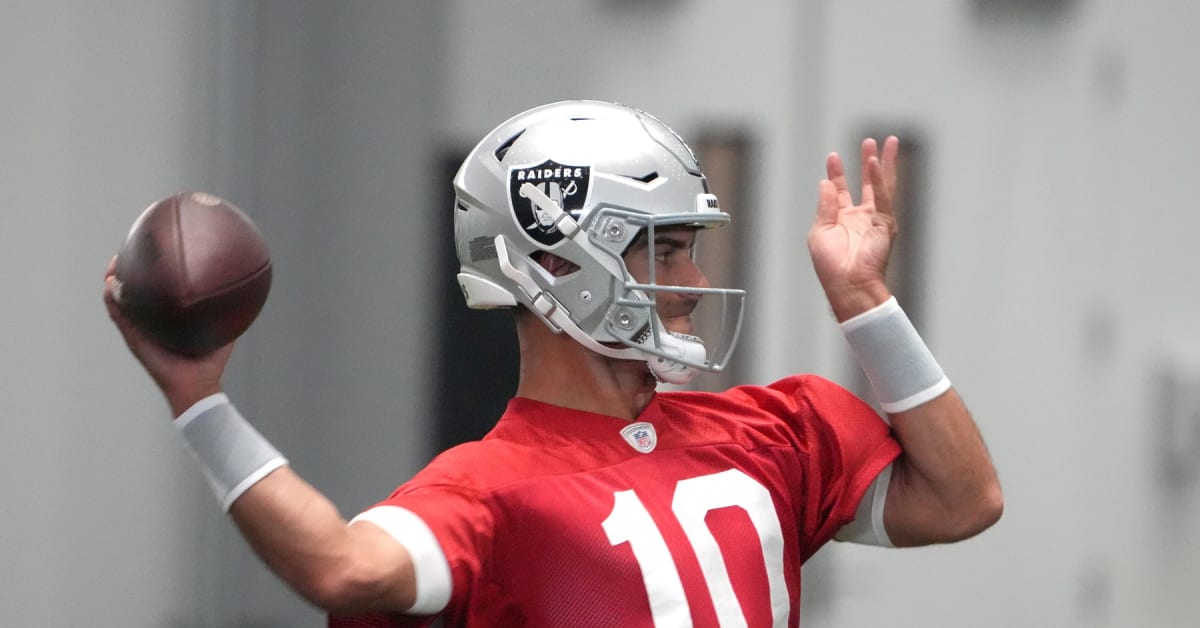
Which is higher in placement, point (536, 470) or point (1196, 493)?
point (536, 470)

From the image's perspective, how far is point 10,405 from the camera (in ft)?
9.68

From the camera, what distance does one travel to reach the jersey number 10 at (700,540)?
4.96 ft

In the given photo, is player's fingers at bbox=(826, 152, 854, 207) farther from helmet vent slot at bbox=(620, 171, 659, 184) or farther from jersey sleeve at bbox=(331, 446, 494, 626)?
jersey sleeve at bbox=(331, 446, 494, 626)

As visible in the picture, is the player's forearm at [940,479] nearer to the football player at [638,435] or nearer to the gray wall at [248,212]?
the football player at [638,435]

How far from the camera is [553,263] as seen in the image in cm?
165

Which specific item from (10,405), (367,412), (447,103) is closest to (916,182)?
(447,103)

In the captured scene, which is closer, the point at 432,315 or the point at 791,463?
the point at 791,463

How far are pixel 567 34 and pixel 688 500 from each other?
1.72m

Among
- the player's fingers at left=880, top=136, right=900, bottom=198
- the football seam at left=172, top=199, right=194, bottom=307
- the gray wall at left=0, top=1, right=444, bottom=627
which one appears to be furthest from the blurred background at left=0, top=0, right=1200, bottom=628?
the football seam at left=172, top=199, right=194, bottom=307

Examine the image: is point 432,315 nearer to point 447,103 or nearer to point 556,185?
point 447,103

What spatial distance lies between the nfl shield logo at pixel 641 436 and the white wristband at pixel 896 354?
0.28 meters

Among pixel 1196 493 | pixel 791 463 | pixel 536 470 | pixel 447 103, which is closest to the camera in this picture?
pixel 536 470

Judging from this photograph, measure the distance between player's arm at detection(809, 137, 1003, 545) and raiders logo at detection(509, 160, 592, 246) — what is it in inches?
→ 12.5

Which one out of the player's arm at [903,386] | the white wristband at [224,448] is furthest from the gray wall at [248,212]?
the white wristband at [224,448]
